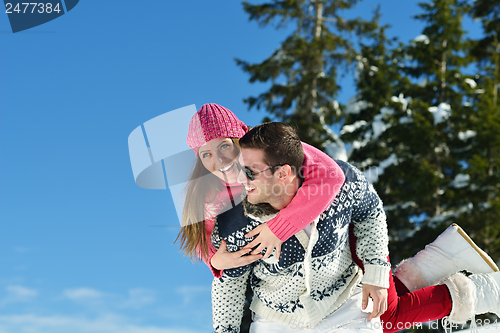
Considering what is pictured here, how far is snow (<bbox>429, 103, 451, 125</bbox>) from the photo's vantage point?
30.5ft

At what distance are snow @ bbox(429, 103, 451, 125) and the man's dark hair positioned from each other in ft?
28.3

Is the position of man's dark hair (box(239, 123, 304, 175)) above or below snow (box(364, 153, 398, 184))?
below

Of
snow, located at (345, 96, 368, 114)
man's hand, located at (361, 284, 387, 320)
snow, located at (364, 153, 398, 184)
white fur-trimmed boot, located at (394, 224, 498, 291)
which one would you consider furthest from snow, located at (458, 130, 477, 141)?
man's hand, located at (361, 284, 387, 320)

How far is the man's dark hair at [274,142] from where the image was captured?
191 cm

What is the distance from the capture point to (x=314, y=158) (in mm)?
2035

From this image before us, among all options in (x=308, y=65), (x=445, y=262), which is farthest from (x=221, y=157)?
(x=308, y=65)

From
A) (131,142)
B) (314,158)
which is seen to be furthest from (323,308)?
(131,142)

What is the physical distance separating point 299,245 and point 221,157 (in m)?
0.65

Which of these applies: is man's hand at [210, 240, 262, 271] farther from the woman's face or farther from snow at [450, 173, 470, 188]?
snow at [450, 173, 470, 188]

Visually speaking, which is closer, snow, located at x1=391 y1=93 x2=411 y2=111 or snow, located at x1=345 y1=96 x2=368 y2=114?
snow, located at x1=391 y1=93 x2=411 y2=111

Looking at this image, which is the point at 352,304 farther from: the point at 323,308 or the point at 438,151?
the point at 438,151

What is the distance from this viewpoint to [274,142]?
1.91 metres

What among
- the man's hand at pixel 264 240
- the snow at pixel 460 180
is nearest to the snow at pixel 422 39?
the snow at pixel 460 180

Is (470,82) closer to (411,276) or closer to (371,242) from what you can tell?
(411,276)
